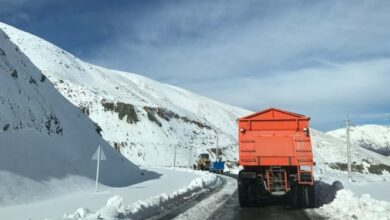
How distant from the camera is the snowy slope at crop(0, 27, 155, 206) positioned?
18.8m

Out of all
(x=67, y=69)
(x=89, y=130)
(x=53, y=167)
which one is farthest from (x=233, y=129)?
(x=53, y=167)

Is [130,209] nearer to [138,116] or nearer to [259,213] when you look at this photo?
[259,213]

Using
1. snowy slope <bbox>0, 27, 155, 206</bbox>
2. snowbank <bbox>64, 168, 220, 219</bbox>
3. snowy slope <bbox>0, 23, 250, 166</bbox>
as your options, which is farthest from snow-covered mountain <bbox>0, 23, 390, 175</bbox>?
snowbank <bbox>64, 168, 220, 219</bbox>

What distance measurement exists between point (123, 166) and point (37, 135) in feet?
31.3

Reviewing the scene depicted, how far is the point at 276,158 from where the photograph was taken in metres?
18.0

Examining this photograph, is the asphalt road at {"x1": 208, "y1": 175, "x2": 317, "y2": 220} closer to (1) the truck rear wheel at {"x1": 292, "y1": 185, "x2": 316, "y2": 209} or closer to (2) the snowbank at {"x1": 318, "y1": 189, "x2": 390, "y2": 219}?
(1) the truck rear wheel at {"x1": 292, "y1": 185, "x2": 316, "y2": 209}

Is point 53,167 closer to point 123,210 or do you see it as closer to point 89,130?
point 123,210

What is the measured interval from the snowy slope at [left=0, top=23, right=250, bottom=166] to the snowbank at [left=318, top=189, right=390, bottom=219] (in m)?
A: 79.5

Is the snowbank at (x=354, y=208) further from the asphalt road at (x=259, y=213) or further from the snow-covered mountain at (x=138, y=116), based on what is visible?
the snow-covered mountain at (x=138, y=116)

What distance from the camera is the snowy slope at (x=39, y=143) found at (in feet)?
61.7

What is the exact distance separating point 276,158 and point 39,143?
11.6m

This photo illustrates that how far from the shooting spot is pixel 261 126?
734 inches

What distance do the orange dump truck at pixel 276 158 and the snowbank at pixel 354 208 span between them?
111cm

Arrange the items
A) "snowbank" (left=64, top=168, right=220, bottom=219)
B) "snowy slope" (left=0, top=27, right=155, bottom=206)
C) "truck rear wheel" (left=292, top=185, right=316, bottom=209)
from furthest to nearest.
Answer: "snowy slope" (left=0, top=27, right=155, bottom=206)
"truck rear wheel" (left=292, top=185, right=316, bottom=209)
"snowbank" (left=64, top=168, right=220, bottom=219)
